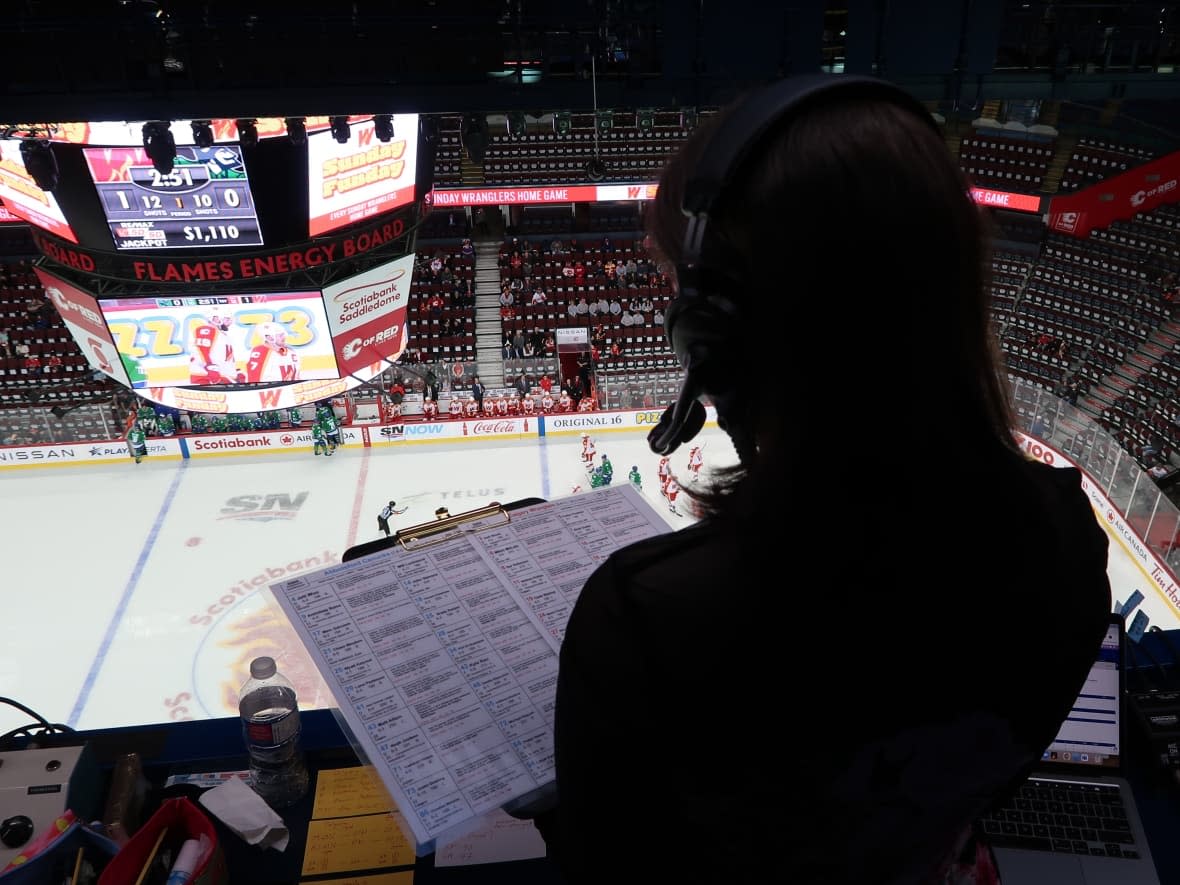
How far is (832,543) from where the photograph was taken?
799mm

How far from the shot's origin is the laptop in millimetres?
2160

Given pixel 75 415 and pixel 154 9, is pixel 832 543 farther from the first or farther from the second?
pixel 75 415

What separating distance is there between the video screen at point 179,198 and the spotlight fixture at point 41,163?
24cm

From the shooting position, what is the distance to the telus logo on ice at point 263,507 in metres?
12.6

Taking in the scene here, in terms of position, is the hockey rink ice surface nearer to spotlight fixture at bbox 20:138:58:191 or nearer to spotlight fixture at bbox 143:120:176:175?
spotlight fixture at bbox 20:138:58:191

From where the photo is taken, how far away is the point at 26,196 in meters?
5.61

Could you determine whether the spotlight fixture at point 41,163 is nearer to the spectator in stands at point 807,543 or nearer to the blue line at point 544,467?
the spectator in stands at point 807,543

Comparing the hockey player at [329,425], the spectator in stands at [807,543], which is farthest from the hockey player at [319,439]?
the spectator in stands at [807,543]

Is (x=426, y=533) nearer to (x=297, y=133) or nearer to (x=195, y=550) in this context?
(x=297, y=133)

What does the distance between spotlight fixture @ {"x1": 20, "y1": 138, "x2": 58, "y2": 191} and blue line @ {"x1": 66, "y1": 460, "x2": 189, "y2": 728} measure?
17.9 ft

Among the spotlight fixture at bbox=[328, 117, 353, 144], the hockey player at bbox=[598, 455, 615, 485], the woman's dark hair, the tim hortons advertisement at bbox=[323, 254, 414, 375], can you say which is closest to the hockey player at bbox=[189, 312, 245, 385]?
the tim hortons advertisement at bbox=[323, 254, 414, 375]

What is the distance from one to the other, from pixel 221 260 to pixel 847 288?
458 cm

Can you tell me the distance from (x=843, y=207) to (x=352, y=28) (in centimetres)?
278

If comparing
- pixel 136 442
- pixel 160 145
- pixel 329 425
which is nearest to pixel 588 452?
pixel 329 425
